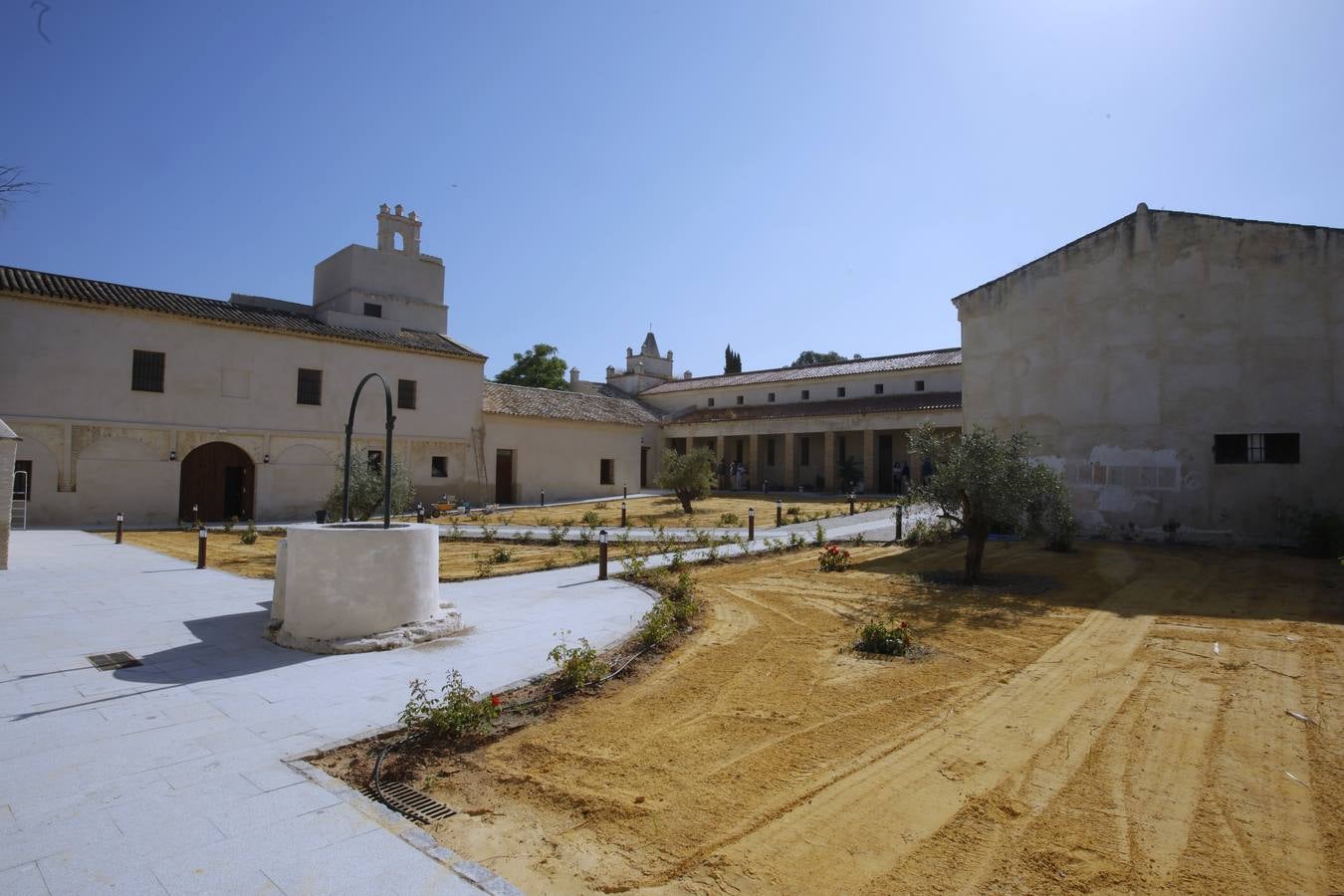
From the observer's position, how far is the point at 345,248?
94.8 feet

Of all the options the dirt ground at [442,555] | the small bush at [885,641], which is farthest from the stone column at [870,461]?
the small bush at [885,641]

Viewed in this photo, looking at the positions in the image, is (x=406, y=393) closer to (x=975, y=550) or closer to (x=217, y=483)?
(x=217, y=483)

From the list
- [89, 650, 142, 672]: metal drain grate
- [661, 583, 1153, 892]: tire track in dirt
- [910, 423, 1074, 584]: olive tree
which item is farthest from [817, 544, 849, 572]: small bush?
[89, 650, 142, 672]: metal drain grate

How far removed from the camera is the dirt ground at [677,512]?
76.3 ft

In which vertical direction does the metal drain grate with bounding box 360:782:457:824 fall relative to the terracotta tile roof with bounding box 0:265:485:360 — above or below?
below

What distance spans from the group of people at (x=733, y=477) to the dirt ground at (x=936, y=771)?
30536 mm

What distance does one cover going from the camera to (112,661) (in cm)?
659

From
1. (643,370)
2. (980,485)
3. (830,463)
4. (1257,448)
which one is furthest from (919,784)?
(643,370)

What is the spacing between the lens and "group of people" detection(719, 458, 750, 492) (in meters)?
39.1

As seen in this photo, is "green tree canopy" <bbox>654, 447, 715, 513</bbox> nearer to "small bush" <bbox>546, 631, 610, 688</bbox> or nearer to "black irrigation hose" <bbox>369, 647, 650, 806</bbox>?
"black irrigation hose" <bbox>369, 647, 650, 806</bbox>

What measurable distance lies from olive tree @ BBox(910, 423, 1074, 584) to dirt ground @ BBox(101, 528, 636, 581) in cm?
610

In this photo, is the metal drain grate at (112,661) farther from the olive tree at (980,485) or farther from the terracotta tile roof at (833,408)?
the terracotta tile roof at (833,408)

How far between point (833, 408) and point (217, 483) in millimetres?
26693

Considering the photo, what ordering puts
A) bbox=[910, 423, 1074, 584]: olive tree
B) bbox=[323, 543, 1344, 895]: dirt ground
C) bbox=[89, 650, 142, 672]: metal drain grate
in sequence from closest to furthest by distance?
bbox=[323, 543, 1344, 895]: dirt ground, bbox=[89, 650, 142, 672]: metal drain grate, bbox=[910, 423, 1074, 584]: olive tree
